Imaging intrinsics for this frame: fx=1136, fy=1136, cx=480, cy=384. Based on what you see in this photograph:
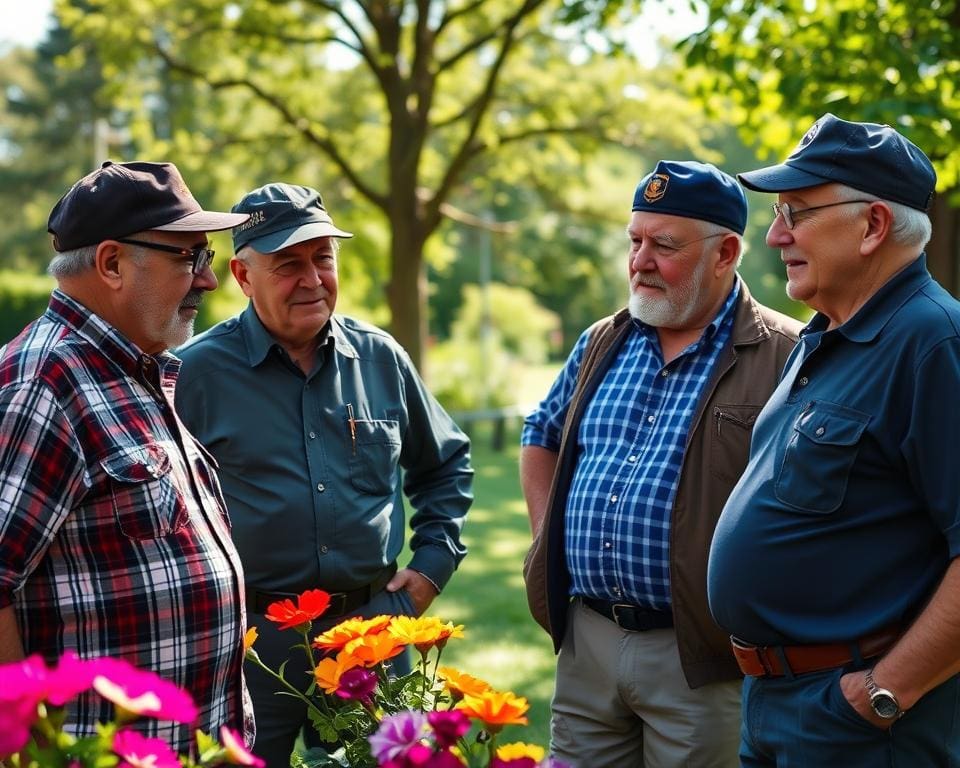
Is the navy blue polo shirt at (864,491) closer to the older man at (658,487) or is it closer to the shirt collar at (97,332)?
the older man at (658,487)

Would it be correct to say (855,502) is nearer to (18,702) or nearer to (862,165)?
(862,165)

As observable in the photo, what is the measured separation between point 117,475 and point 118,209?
23.4 inches

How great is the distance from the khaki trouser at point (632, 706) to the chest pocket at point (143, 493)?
1.39m

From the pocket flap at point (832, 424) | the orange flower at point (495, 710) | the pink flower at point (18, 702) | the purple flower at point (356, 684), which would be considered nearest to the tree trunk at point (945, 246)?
the pocket flap at point (832, 424)

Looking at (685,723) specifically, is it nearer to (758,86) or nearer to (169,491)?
(169,491)

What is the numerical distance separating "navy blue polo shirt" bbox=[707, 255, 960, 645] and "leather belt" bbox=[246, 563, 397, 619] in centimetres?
132

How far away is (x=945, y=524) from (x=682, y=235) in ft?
4.21

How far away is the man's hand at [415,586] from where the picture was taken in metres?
3.62

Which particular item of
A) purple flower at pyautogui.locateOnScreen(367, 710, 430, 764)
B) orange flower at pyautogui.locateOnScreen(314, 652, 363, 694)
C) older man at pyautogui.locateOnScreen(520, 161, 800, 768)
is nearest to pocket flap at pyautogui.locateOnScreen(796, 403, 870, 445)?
older man at pyautogui.locateOnScreen(520, 161, 800, 768)

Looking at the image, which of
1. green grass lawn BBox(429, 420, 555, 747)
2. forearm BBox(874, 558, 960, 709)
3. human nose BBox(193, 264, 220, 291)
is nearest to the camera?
forearm BBox(874, 558, 960, 709)

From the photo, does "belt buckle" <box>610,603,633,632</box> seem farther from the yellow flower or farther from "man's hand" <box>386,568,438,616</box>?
the yellow flower

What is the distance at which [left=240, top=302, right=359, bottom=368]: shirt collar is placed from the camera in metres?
3.53

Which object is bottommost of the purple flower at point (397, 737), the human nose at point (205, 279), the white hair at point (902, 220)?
the purple flower at point (397, 737)

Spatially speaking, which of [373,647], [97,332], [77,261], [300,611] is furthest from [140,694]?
[77,261]
